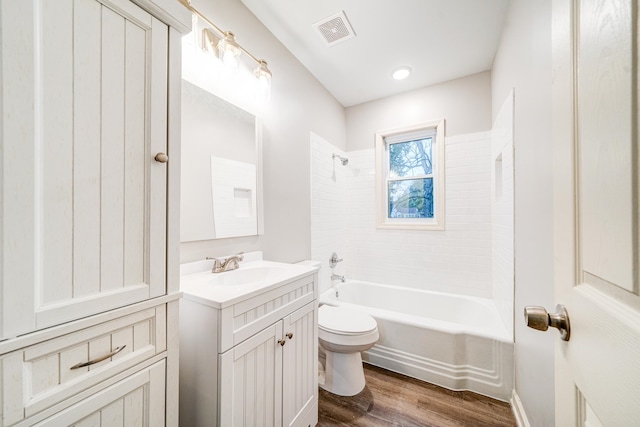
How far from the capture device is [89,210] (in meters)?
0.59

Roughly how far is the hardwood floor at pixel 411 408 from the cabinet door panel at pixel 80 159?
1.44m

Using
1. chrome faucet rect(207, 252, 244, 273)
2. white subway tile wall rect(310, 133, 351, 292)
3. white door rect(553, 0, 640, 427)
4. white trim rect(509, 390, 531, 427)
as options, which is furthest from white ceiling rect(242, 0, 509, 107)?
white trim rect(509, 390, 531, 427)

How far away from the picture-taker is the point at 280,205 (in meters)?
1.94

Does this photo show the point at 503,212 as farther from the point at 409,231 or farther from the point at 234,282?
the point at 234,282

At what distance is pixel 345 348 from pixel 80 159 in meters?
1.66

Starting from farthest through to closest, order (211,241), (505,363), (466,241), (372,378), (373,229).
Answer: (373,229)
(466,241)
(372,378)
(505,363)
(211,241)

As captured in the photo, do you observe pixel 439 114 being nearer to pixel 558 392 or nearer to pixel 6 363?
pixel 558 392

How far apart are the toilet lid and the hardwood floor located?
1.48ft

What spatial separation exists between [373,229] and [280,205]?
139 cm

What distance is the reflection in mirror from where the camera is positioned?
1.27 metres

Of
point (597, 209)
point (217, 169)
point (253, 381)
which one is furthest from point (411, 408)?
point (217, 169)

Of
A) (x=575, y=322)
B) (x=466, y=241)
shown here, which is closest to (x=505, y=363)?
(x=466, y=241)

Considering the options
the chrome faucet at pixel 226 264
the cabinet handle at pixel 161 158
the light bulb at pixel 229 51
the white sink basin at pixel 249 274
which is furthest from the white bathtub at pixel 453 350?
the light bulb at pixel 229 51

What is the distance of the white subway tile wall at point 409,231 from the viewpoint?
7.77ft
